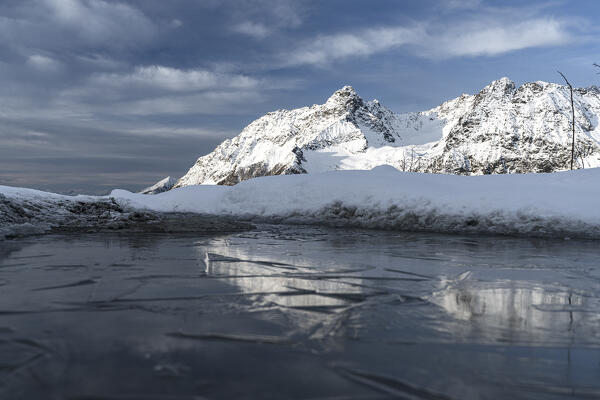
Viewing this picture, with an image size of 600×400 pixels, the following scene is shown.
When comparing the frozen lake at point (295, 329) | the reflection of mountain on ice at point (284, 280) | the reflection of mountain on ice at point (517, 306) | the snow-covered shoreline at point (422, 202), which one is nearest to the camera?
the frozen lake at point (295, 329)

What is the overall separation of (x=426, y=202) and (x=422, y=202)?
0.25 ft

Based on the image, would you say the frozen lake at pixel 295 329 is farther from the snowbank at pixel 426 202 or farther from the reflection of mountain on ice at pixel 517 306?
the snowbank at pixel 426 202

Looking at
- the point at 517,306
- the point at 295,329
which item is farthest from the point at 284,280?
the point at 517,306

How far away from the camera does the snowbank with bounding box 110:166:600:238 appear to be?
685 centimetres

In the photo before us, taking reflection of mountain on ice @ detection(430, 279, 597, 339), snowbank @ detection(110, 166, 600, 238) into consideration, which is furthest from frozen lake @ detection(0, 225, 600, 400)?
snowbank @ detection(110, 166, 600, 238)

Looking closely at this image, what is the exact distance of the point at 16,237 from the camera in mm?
5848

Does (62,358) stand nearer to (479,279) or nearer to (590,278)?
(479,279)

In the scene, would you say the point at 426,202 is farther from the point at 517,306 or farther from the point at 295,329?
the point at 295,329

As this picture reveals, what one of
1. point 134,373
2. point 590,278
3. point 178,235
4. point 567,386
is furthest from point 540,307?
point 178,235

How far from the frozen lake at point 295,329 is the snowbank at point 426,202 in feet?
10.5

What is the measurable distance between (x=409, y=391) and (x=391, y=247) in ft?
12.9

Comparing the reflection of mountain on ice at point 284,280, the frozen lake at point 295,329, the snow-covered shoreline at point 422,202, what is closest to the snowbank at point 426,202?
→ the snow-covered shoreline at point 422,202

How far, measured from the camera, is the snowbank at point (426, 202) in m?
6.85

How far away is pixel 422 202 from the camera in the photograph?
26.0 ft
